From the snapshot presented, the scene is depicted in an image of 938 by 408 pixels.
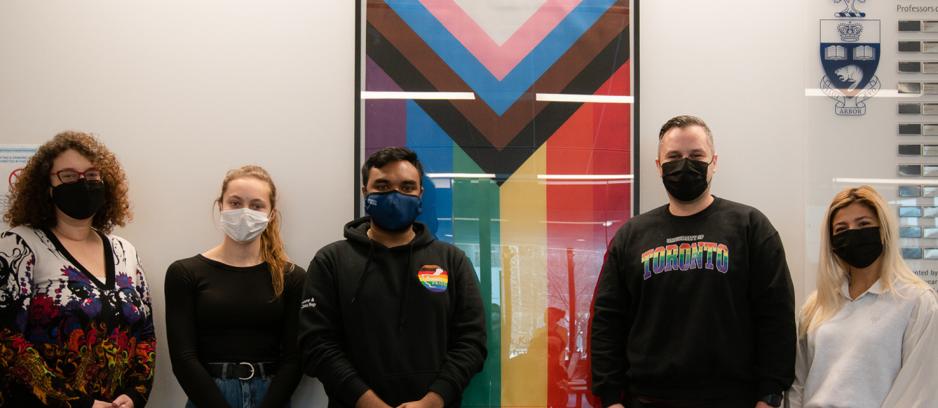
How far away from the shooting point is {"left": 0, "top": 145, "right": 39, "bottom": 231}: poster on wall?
3.21m

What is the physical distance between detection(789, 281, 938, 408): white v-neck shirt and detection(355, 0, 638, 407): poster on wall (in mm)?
953

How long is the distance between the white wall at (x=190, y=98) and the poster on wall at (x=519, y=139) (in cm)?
21

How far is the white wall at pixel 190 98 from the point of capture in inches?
126

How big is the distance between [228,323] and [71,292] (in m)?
0.56

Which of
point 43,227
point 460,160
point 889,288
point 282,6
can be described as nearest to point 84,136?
point 43,227

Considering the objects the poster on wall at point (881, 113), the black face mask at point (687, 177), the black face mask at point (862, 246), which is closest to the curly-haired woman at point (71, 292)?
the black face mask at point (687, 177)

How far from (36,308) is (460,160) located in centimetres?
168

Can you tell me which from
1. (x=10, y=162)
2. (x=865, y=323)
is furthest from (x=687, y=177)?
(x=10, y=162)

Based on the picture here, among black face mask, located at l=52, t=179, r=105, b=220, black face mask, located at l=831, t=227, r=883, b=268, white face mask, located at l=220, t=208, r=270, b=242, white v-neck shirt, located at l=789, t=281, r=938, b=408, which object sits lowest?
white v-neck shirt, located at l=789, t=281, r=938, b=408

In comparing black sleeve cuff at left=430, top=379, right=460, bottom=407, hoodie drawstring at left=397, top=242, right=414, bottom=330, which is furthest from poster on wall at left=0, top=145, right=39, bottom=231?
black sleeve cuff at left=430, top=379, right=460, bottom=407

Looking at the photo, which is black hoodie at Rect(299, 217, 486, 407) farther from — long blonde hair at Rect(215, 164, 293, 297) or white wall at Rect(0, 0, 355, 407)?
white wall at Rect(0, 0, 355, 407)

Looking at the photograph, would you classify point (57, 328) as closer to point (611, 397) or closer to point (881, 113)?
point (611, 397)

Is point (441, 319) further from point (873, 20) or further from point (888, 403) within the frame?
point (873, 20)

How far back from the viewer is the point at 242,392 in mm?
2789
